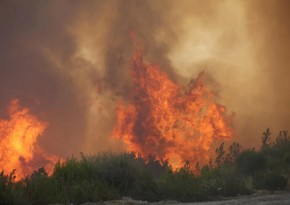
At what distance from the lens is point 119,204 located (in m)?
16.7

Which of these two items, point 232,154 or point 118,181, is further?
point 232,154

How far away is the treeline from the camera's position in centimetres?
1747

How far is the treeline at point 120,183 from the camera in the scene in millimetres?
17469

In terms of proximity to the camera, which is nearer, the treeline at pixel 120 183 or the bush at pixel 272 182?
the treeline at pixel 120 183

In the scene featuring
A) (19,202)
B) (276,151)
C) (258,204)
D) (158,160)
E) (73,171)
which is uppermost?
(158,160)

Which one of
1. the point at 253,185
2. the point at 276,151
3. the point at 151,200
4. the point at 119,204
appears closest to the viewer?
the point at 119,204

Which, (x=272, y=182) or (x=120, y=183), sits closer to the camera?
(x=120, y=183)

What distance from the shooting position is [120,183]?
19984 mm

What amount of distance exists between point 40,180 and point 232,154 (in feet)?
85.1

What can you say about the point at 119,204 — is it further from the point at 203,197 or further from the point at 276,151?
the point at 276,151

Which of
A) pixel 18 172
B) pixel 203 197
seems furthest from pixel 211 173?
pixel 18 172

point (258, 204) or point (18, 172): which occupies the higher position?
point (18, 172)

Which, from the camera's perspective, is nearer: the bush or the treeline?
the treeline

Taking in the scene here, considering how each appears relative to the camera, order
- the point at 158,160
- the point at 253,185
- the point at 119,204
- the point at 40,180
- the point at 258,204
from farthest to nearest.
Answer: the point at 158,160, the point at 253,185, the point at 40,180, the point at 119,204, the point at 258,204
